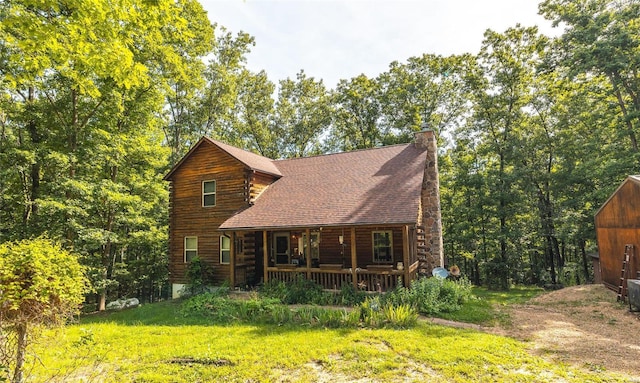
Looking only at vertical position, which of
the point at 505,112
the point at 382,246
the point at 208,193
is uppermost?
the point at 505,112

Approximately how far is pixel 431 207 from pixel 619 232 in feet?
23.8

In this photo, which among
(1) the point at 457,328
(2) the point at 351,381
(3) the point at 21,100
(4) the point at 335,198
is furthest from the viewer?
(3) the point at 21,100

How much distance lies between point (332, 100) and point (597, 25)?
2003 cm

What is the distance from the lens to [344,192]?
47.9 feet

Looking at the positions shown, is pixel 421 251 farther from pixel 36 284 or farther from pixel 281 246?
pixel 36 284

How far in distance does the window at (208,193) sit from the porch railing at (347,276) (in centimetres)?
513

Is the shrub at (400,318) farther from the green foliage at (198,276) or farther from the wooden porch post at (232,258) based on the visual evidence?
the green foliage at (198,276)

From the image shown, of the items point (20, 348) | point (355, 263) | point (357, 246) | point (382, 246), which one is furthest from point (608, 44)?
point (20, 348)

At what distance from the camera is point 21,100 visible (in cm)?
1717

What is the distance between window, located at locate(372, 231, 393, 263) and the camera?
15.0 meters

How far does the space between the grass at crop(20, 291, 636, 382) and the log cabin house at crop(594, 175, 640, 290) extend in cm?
810

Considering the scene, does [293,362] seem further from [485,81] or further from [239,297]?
[485,81]

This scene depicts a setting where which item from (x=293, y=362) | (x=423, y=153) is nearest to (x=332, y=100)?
(x=423, y=153)

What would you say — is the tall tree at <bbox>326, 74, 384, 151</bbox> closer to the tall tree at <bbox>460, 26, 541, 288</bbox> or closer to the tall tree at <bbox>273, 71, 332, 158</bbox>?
the tall tree at <bbox>273, 71, 332, 158</bbox>
